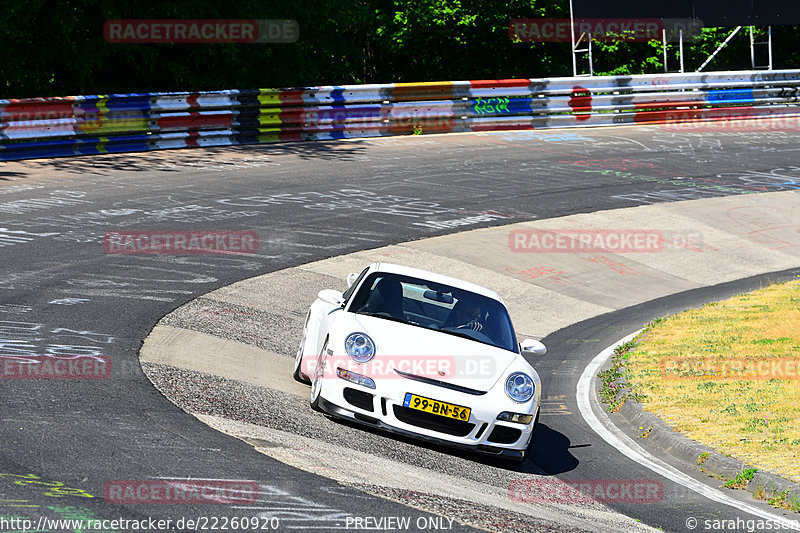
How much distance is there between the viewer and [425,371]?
7.87 metres

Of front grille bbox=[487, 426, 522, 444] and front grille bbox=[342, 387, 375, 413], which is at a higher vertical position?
front grille bbox=[342, 387, 375, 413]

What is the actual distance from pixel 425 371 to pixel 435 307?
124cm

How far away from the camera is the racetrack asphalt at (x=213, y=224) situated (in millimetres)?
6227

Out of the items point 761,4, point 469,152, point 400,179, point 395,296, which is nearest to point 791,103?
point 761,4

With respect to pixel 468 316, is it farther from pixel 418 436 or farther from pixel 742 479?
pixel 742 479

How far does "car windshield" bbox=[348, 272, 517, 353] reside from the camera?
8758 mm

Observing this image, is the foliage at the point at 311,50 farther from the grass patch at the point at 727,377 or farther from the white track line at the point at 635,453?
the white track line at the point at 635,453

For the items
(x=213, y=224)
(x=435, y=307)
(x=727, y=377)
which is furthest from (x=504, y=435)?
(x=213, y=224)

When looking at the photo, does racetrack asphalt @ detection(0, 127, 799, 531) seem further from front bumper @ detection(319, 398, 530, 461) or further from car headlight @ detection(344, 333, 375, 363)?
car headlight @ detection(344, 333, 375, 363)

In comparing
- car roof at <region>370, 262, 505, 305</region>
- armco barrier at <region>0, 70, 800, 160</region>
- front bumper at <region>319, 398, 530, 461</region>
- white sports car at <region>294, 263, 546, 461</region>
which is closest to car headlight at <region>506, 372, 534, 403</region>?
white sports car at <region>294, 263, 546, 461</region>

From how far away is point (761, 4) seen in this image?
1224 inches

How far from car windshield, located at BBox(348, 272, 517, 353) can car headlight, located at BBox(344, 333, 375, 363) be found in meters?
0.59

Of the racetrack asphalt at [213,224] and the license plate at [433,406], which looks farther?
the license plate at [433,406]

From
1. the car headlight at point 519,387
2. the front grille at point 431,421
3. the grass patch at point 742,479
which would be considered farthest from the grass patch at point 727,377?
the front grille at point 431,421
